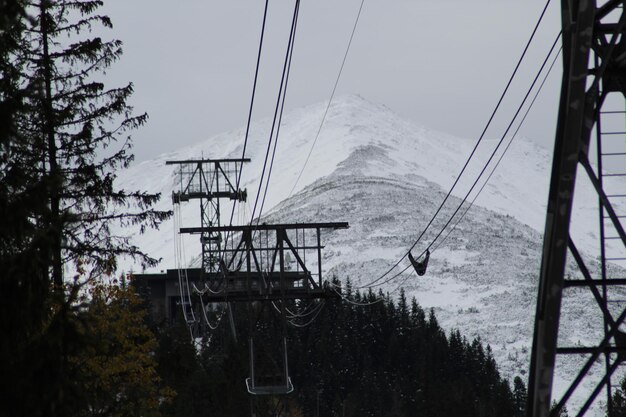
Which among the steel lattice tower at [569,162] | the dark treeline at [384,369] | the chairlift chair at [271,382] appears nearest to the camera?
the steel lattice tower at [569,162]

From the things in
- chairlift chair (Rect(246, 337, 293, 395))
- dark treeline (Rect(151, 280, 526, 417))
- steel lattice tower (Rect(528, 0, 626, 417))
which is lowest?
dark treeline (Rect(151, 280, 526, 417))

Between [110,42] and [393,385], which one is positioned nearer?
[110,42]

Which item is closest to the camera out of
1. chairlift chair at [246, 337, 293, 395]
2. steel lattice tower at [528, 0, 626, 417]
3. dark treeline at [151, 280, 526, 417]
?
steel lattice tower at [528, 0, 626, 417]

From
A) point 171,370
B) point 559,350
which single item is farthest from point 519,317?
point 559,350

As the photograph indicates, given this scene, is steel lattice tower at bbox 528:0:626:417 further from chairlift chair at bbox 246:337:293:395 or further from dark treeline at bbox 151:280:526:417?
dark treeline at bbox 151:280:526:417

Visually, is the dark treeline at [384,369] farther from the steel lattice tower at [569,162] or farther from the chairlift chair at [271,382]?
the steel lattice tower at [569,162]

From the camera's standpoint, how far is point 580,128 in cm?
1207

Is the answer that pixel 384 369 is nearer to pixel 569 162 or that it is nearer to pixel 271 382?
pixel 271 382

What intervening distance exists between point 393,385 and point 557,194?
314 feet

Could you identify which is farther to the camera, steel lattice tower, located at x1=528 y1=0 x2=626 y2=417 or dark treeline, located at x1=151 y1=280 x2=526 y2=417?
dark treeline, located at x1=151 y1=280 x2=526 y2=417

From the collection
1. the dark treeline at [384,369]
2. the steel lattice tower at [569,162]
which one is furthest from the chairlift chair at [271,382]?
the dark treeline at [384,369]

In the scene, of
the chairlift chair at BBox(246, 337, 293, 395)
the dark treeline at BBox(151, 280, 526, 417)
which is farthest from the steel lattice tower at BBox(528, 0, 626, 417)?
the dark treeline at BBox(151, 280, 526, 417)

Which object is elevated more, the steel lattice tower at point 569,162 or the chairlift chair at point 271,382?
the steel lattice tower at point 569,162

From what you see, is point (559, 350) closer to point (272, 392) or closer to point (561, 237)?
point (561, 237)
